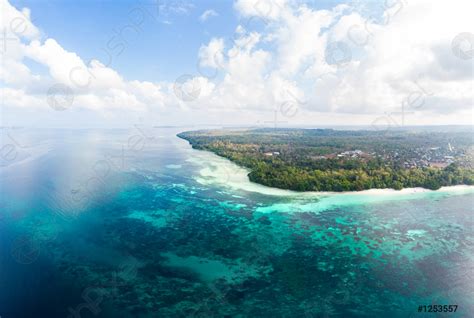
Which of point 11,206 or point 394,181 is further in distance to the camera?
point 394,181

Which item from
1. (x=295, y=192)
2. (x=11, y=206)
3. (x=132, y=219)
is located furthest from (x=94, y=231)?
(x=295, y=192)

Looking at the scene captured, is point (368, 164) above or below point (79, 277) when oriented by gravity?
above

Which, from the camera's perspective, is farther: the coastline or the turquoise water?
the coastline

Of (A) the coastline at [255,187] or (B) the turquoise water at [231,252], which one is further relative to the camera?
(A) the coastline at [255,187]

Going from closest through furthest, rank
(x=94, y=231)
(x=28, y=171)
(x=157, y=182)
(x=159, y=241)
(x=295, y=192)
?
1. (x=159, y=241)
2. (x=94, y=231)
3. (x=295, y=192)
4. (x=157, y=182)
5. (x=28, y=171)

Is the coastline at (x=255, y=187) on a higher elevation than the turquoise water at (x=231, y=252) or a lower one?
higher

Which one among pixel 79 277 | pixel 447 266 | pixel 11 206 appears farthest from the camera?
pixel 11 206

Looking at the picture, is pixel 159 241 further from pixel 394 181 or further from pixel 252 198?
pixel 394 181
